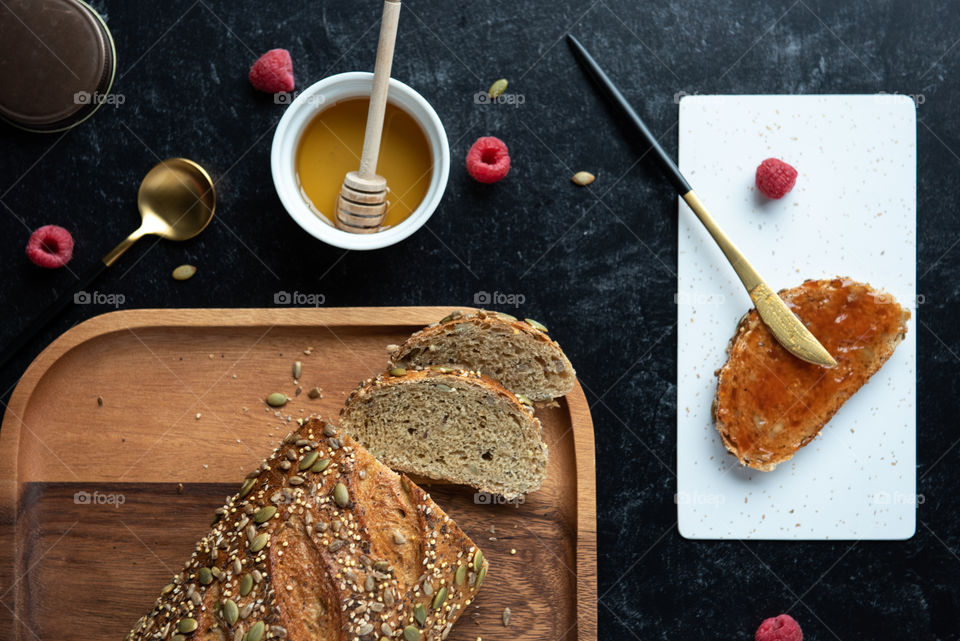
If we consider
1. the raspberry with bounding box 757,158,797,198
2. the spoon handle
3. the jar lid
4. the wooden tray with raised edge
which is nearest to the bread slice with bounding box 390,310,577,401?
the wooden tray with raised edge

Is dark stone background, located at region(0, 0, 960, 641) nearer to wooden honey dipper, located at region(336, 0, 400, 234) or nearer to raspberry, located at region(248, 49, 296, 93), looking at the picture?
raspberry, located at region(248, 49, 296, 93)

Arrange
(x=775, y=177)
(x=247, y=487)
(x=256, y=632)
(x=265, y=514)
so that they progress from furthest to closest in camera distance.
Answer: (x=775, y=177) → (x=247, y=487) → (x=265, y=514) → (x=256, y=632)

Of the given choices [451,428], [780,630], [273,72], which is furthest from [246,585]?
[780,630]

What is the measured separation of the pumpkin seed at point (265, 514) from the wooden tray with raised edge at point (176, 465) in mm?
312

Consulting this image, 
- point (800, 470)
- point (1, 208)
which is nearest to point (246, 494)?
point (1, 208)

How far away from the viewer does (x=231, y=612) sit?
5.95 feet

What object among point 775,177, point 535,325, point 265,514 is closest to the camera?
point 265,514

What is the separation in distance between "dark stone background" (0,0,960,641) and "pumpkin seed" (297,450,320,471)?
0.51 metres

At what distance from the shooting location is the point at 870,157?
7.64ft

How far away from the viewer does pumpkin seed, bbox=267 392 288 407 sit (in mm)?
2209

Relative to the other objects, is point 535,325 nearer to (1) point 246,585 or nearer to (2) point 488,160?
(2) point 488,160

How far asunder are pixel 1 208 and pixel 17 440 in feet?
2.29

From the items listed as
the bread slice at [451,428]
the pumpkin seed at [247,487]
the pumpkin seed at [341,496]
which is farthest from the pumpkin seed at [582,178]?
the pumpkin seed at [247,487]

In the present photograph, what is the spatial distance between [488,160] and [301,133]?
0.53 meters
